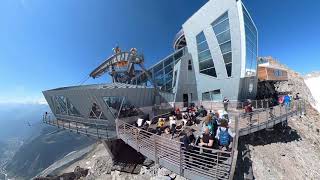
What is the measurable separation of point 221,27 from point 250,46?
4.63 m

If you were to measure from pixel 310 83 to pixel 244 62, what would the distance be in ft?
232

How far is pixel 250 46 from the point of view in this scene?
1157 inches

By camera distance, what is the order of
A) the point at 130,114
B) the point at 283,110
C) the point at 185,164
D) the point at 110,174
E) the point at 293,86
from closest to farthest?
the point at 185,164 → the point at 283,110 → the point at 110,174 → the point at 130,114 → the point at 293,86

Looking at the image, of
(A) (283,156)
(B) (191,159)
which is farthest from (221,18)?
(B) (191,159)

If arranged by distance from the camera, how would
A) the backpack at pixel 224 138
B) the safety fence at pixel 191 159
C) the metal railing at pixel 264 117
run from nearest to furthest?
the safety fence at pixel 191 159 < the backpack at pixel 224 138 < the metal railing at pixel 264 117

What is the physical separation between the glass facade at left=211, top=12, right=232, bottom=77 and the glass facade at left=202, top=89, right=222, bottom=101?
10.1 feet

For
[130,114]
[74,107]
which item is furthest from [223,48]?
[74,107]

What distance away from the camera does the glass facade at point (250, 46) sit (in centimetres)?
2795

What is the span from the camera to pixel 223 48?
28.9 metres

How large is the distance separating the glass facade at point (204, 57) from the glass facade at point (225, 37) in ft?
7.13

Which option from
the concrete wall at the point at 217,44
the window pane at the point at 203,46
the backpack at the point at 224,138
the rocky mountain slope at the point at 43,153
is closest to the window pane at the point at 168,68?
the concrete wall at the point at 217,44

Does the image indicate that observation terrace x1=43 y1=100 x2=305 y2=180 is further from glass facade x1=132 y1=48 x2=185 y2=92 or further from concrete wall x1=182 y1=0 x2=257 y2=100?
glass facade x1=132 y1=48 x2=185 y2=92

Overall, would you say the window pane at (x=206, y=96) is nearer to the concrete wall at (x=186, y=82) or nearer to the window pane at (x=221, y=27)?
the concrete wall at (x=186, y=82)

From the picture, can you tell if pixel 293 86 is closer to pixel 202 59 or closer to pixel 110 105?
pixel 202 59
